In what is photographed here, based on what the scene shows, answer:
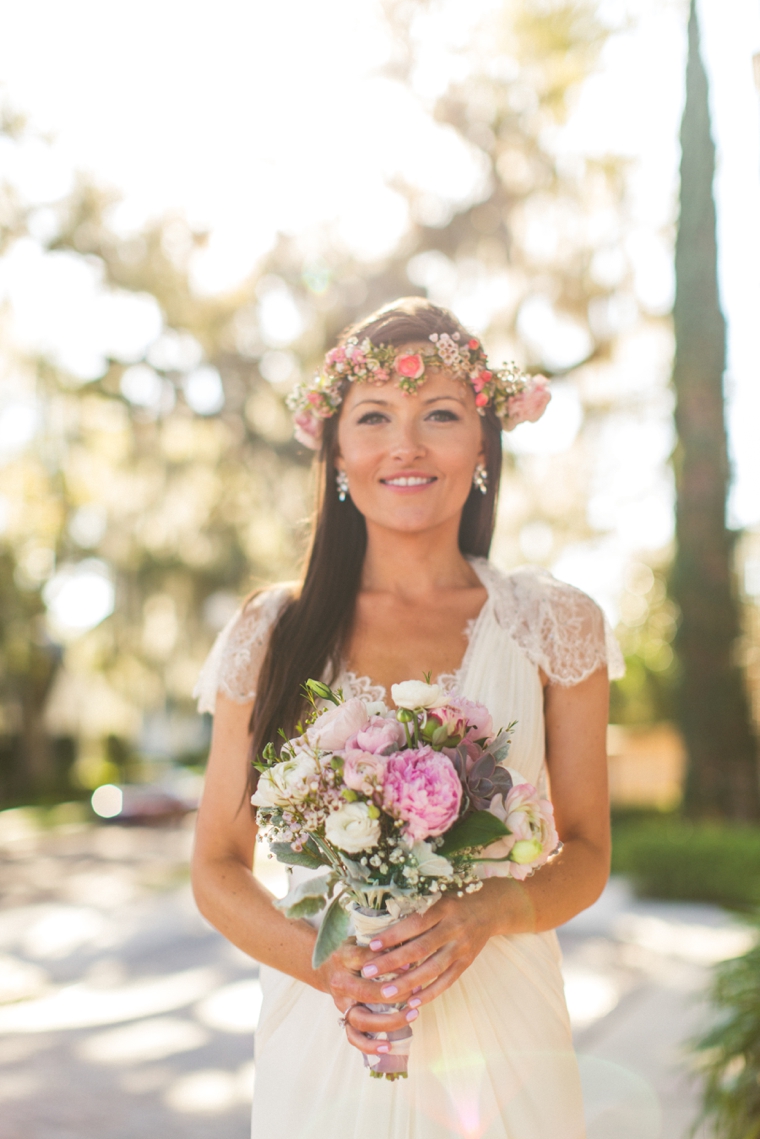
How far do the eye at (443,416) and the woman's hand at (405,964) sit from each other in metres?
1.08

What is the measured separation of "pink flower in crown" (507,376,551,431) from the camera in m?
2.61

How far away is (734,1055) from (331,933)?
9.36 ft

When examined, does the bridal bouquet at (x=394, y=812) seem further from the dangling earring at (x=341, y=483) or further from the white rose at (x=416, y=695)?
the dangling earring at (x=341, y=483)

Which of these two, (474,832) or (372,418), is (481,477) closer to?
(372,418)

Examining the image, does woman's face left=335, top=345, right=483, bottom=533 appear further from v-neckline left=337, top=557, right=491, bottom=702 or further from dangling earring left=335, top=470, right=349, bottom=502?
v-neckline left=337, top=557, right=491, bottom=702

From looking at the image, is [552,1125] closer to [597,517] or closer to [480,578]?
[480,578]

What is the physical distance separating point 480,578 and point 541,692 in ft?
1.31

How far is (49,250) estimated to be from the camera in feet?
44.2

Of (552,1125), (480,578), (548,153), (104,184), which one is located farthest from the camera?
(104,184)

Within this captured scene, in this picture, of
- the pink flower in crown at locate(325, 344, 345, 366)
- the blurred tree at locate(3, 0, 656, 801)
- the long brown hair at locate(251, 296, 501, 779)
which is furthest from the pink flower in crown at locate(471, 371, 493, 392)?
the blurred tree at locate(3, 0, 656, 801)

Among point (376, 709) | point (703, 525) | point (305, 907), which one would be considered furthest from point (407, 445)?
point (703, 525)

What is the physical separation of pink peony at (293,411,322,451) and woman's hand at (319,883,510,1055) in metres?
1.28

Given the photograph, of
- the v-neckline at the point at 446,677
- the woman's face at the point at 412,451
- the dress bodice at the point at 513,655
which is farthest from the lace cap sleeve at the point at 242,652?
the woman's face at the point at 412,451

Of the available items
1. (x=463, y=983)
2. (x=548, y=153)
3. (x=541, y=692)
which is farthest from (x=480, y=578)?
(x=548, y=153)
